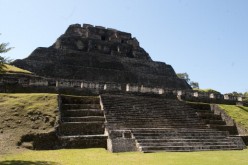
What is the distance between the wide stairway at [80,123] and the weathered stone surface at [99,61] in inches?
410

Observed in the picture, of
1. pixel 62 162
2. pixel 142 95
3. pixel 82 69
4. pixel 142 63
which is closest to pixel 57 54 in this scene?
pixel 82 69

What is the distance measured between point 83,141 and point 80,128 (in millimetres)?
1056

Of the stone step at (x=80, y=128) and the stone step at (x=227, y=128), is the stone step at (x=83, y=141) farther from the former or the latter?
the stone step at (x=227, y=128)

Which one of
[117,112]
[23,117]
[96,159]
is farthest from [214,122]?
[23,117]

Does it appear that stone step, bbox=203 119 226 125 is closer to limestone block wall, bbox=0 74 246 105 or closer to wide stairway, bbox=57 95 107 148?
limestone block wall, bbox=0 74 246 105

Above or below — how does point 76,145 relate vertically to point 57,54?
below

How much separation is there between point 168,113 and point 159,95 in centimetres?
306

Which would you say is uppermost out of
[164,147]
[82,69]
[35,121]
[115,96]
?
[82,69]

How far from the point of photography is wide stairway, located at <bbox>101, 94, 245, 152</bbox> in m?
13.0

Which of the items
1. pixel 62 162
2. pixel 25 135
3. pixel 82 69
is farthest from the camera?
pixel 82 69

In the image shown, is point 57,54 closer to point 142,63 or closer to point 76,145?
point 142,63

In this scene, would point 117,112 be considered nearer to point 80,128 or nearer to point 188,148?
point 80,128

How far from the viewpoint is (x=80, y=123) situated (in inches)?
535

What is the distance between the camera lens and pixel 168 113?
17.2 metres
